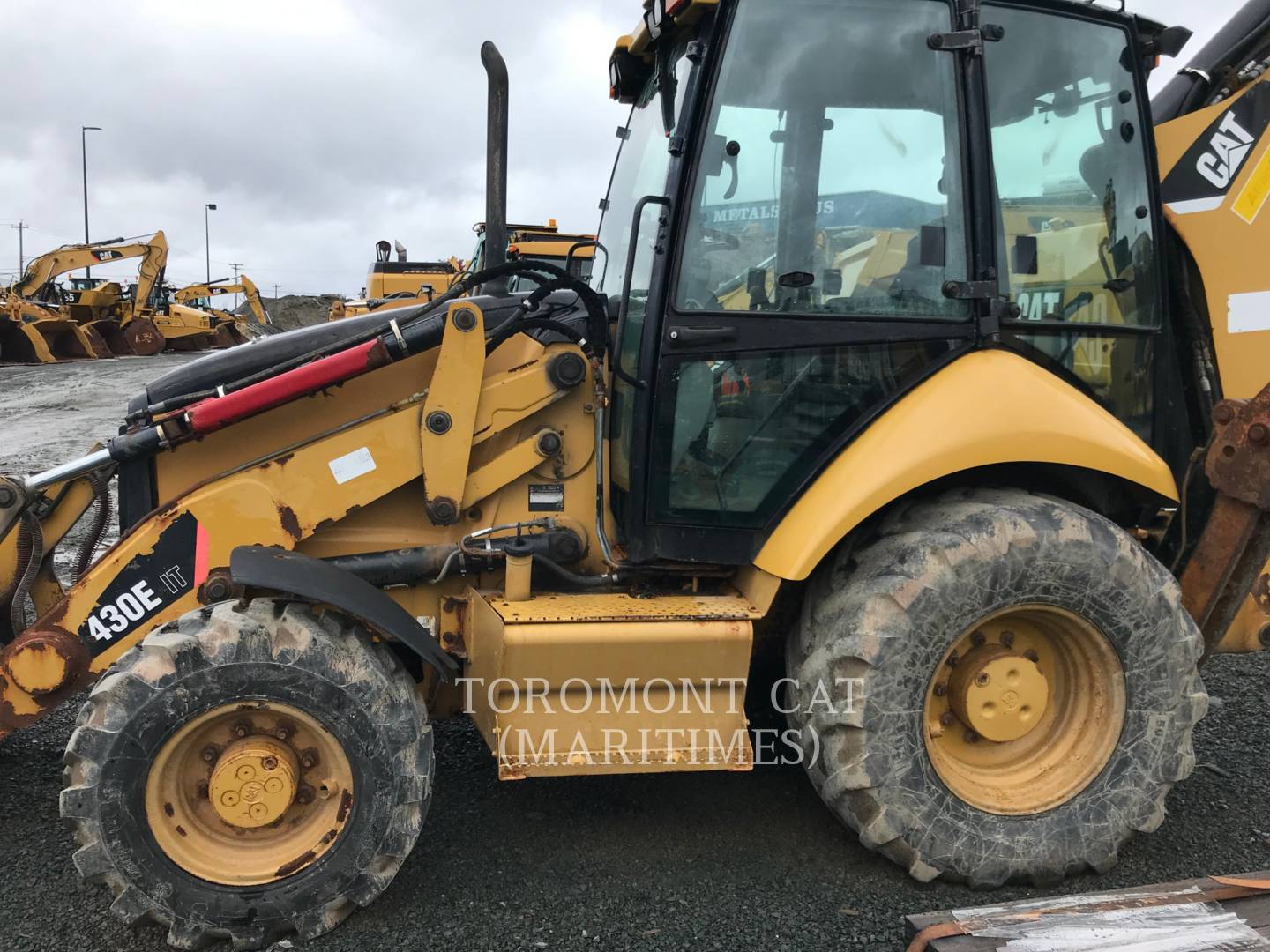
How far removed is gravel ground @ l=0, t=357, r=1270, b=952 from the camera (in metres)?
2.74

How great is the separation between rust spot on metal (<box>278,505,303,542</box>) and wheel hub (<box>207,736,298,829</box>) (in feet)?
2.04

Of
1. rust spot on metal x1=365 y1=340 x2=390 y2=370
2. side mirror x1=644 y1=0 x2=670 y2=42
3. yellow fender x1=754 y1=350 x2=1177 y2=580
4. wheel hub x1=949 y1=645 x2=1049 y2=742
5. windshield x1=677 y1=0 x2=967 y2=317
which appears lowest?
wheel hub x1=949 y1=645 x2=1049 y2=742

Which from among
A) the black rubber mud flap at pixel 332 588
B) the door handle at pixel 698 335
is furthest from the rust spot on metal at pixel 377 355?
the door handle at pixel 698 335

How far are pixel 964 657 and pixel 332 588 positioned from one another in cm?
187

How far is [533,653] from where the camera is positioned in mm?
2830

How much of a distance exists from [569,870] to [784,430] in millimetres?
1486

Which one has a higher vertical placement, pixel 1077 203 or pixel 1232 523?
pixel 1077 203

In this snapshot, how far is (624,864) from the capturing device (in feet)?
10.1

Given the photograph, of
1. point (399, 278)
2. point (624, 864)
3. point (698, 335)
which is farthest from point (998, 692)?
point (399, 278)

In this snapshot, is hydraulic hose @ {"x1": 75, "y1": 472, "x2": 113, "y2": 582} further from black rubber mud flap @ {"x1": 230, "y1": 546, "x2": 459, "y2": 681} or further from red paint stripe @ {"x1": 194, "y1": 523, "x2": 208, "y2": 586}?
black rubber mud flap @ {"x1": 230, "y1": 546, "x2": 459, "y2": 681}

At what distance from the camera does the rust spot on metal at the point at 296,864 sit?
2697mm

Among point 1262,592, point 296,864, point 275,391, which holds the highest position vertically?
point 275,391

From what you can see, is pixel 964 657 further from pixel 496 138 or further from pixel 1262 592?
pixel 496 138

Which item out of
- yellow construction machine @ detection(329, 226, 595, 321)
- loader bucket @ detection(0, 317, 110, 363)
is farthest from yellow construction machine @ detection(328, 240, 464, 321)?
loader bucket @ detection(0, 317, 110, 363)
